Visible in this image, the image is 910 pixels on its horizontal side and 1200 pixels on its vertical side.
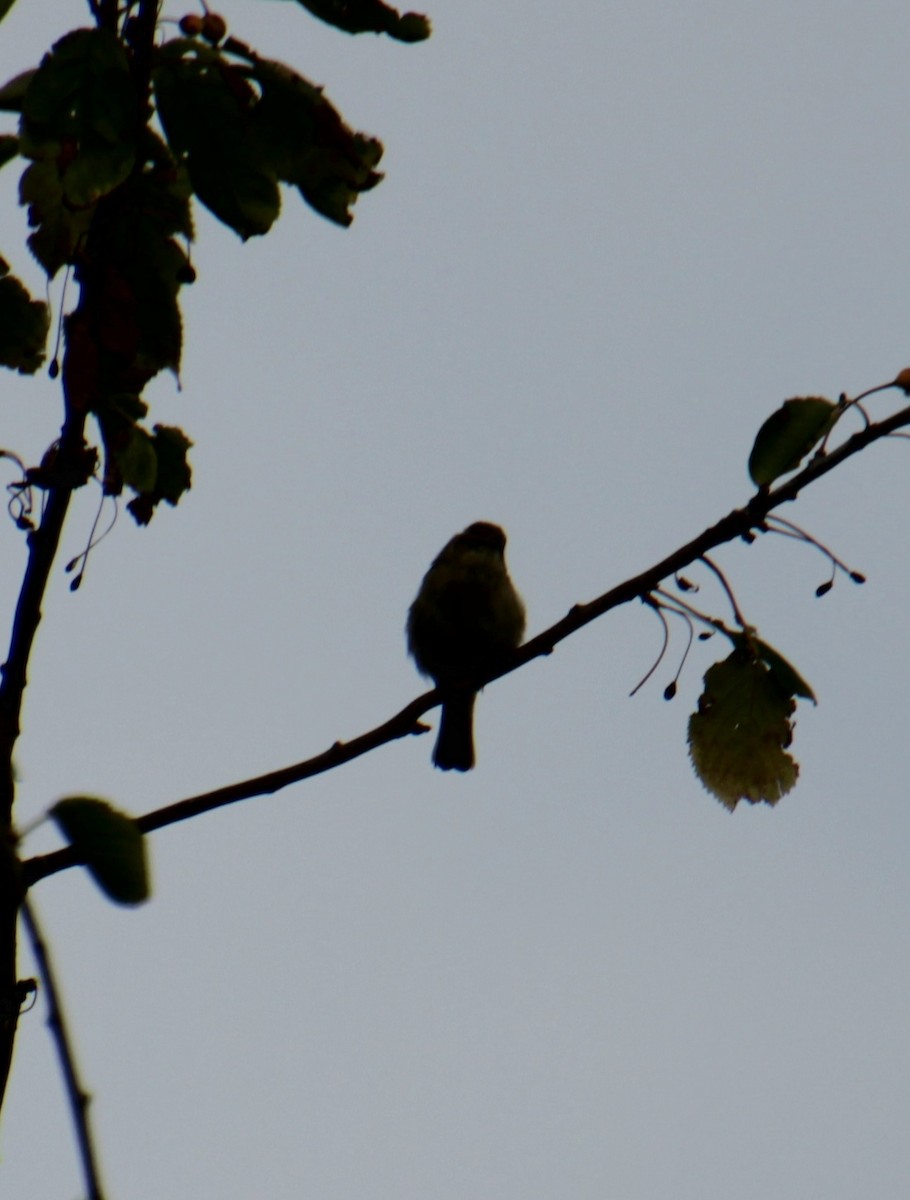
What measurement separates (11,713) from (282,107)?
3.24 ft

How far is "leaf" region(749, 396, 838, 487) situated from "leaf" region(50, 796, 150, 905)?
1264 mm

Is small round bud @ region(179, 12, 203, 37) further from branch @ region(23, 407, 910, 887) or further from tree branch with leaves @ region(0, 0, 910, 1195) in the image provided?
branch @ region(23, 407, 910, 887)

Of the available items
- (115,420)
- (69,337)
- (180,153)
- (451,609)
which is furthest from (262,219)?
A: (451,609)

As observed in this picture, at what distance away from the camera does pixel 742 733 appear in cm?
306

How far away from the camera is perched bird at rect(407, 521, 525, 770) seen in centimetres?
716

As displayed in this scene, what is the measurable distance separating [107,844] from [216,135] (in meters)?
1.15

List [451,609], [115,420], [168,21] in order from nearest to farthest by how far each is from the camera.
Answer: [168,21], [115,420], [451,609]

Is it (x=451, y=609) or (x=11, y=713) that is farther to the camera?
(x=451, y=609)

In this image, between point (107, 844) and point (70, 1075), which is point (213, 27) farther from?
point (70, 1075)

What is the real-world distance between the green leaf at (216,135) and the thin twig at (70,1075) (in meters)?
1.32

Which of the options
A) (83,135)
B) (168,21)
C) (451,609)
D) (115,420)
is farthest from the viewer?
(451,609)

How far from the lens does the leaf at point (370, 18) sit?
2344 mm

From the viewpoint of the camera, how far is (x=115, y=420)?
273cm

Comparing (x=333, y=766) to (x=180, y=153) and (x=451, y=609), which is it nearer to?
→ (x=180, y=153)
